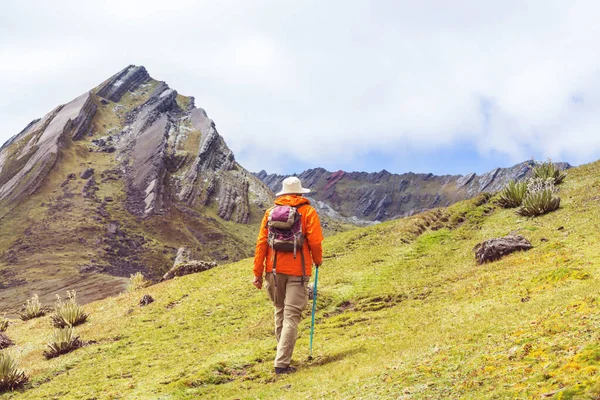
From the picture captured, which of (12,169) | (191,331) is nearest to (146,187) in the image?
(12,169)

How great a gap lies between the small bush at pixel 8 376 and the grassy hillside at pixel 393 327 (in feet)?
1.40

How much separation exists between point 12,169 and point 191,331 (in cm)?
15760

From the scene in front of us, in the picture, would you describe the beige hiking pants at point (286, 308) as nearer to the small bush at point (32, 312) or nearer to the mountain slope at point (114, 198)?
the small bush at point (32, 312)

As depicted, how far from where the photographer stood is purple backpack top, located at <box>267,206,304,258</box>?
9.45 meters

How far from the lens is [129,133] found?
18338cm

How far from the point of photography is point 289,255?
9.66m

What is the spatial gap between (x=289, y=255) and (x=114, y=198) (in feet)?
474

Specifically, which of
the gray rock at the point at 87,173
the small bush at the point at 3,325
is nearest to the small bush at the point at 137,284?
the small bush at the point at 3,325

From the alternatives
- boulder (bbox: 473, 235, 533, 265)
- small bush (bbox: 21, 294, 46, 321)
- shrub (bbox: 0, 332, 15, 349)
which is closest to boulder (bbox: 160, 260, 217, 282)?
small bush (bbox: 21, 294, 46, 321)

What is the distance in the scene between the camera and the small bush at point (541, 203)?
56.1ft

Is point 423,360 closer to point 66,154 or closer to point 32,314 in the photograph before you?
point 32,314

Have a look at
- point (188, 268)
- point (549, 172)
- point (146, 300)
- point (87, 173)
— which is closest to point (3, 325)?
point (146, 300)

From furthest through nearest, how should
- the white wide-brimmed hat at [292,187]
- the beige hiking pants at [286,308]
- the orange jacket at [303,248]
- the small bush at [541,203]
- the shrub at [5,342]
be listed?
the small bush at [541,203] → the shrub at [5,342] → the white wide-brimmed hat at [292,187] → the orange jacket at [303,248] → the beige hiking pants at [286,308]

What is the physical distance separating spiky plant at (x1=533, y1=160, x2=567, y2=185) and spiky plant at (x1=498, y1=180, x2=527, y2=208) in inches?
68.6
